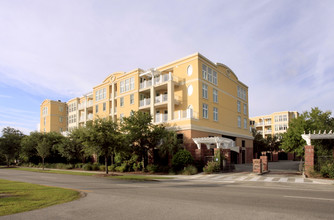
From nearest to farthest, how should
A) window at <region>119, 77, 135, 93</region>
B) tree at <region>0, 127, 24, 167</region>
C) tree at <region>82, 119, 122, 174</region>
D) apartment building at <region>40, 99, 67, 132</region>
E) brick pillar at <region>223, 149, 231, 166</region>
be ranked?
tree at <region>82, 119, 122, 174</region> → brick pillar at <region>223, 149, 231, 166</region> → window at <region>119, 77, 135, 93</region> → tree at <region>0, 127, 24, 167</region> → apartment building at <region>40, 99, 67, 132</region>

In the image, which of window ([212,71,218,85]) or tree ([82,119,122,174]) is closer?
tree ([82,119,122,174])

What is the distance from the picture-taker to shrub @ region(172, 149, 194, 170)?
24.6 meters

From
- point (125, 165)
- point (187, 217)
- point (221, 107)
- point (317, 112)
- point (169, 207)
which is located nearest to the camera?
point (187, 217)

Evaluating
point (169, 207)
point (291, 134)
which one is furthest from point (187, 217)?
point (291, 134)

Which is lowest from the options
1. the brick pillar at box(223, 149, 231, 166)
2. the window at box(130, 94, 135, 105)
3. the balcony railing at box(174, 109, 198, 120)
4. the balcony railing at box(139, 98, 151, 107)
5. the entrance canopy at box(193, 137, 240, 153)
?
the brick pillar at box(223, 149, 231, 166)

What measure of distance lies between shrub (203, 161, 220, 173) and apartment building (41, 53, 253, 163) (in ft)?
7.51

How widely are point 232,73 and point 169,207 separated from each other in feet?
116

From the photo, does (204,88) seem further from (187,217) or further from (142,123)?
(187,217)

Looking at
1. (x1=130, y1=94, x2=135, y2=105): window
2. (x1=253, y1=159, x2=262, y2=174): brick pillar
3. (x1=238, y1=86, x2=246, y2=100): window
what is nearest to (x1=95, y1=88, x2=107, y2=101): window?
(x1=130, y1=94, x2=135, y2=105): window

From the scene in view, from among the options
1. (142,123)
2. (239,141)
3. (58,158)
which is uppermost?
(142,123)

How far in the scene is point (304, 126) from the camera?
81.0 feet

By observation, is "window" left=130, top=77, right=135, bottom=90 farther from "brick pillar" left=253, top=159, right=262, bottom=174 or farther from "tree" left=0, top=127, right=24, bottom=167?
"tree" left=0, top=127, right=24, bottom=167

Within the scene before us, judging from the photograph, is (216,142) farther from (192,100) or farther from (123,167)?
(123,167)

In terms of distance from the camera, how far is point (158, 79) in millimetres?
34750
